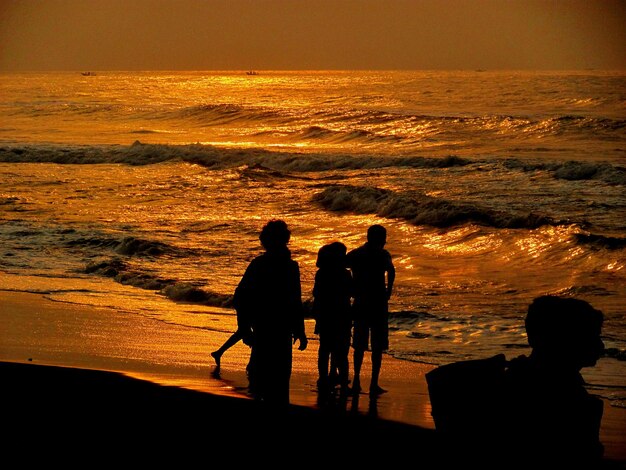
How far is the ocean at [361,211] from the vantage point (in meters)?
13.6

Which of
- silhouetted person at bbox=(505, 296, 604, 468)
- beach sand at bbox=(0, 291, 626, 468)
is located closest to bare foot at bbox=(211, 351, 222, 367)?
beach sand at bbox=(0, 291, 626, 468)

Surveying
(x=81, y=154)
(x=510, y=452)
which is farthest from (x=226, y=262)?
(x=81, y=154)

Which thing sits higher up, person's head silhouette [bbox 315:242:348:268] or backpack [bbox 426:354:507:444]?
backpack [bbox 426:354:507:444]

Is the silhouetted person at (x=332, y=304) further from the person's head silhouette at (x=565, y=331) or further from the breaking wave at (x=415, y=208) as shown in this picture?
the breaking wave at (x=415, y=208)

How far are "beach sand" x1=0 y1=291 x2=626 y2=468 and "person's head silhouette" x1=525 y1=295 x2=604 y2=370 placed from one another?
147 cm

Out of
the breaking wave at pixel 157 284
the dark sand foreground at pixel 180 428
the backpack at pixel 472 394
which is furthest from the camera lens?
the breaking wave at pixel 157 284

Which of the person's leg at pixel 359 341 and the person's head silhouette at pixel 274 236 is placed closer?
the person's head silhouette at pixel 274 236

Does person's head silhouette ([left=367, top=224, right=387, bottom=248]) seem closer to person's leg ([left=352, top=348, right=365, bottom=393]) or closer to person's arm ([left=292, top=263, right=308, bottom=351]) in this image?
person's leg ([left=352, top=348, right=365, bottom=393])

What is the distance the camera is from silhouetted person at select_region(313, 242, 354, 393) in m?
8.35

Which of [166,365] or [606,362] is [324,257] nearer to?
[166,365]

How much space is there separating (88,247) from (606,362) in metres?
11.2

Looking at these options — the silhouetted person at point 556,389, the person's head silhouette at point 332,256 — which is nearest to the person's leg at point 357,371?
the person's head silhouette at point 332,256

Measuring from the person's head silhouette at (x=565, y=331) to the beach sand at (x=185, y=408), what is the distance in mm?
1473

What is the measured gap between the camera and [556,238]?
64.5 feet
